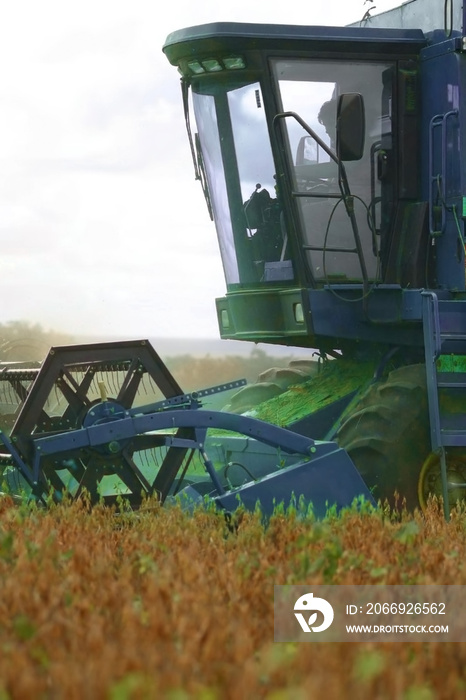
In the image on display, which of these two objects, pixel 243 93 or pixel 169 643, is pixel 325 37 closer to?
pixel 243 93

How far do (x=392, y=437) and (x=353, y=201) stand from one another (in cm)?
154

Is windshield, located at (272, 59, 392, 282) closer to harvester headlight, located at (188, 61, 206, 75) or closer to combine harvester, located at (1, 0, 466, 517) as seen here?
combine harvester, located at (1, 0, 466, 517)

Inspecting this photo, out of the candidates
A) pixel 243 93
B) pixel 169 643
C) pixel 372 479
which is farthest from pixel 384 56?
pixel 169 643

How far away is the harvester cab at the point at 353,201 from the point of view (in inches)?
271

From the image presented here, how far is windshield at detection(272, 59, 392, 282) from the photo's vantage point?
7180 millimetres

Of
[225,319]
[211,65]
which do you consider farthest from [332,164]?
[225,319]

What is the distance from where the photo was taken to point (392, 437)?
6.75 m

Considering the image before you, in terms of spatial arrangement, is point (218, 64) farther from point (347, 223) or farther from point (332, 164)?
point (347, 223)

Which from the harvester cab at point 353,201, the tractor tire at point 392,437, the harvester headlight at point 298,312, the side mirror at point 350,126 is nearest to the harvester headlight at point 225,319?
the harvester cab at point 353,201

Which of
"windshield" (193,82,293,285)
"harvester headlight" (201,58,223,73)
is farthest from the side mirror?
"harvester headlight" (201,58,223,73)

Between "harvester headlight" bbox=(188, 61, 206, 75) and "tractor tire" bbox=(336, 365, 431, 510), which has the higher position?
"harvester headlight" bbox=(188, 61, 206, 75)

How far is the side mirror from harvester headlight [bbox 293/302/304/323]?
37.8 inches

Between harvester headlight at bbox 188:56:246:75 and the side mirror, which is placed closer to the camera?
the side mirror

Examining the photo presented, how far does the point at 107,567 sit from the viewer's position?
11.8ft
